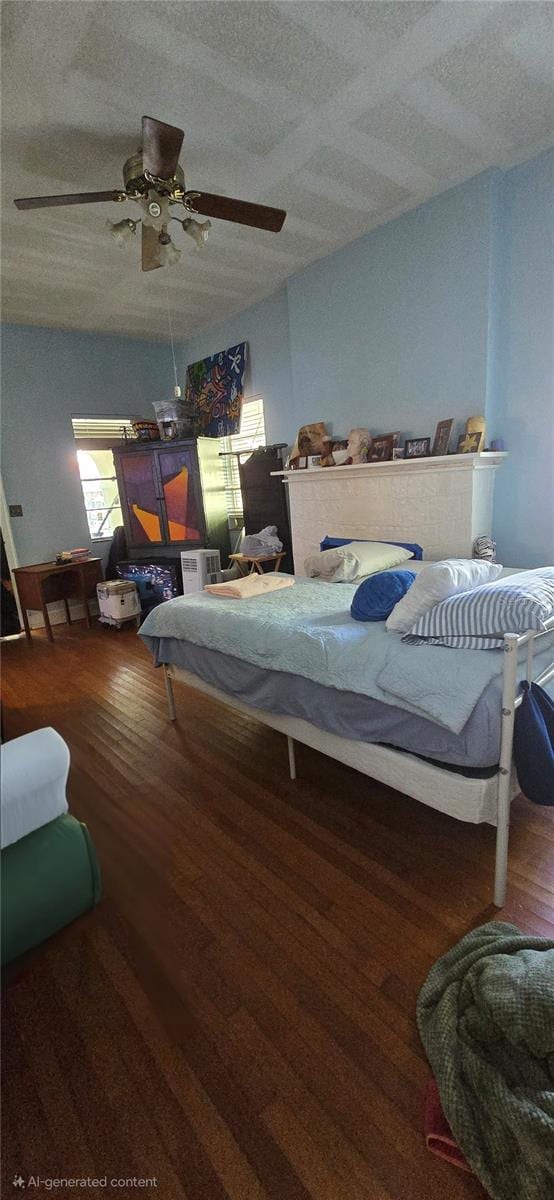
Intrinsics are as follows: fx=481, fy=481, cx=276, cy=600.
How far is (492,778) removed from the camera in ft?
4.33

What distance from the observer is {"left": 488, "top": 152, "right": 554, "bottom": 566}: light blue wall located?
2504 mm

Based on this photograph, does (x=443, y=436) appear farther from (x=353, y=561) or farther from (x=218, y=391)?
(x=218, y=391)

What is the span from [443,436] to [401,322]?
2.67 ft

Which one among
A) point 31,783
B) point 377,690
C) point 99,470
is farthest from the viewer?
point 99,470

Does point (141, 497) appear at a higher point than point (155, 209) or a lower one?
lower

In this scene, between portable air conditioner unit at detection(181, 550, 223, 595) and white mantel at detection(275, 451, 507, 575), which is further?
portable air conditioner unit at detection(181, 550, 223, 595)

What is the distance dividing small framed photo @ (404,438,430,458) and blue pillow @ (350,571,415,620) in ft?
4.56

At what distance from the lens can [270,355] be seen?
A: 4109 mm

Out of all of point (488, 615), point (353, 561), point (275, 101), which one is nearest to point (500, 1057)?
point (488, 615)

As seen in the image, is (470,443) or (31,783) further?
(470,443)

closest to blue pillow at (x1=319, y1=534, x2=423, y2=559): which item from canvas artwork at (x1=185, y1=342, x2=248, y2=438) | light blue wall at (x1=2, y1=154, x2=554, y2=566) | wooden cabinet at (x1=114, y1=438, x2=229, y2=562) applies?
light blue wall at (x1=2, y1=154, x2=554, y2=566)

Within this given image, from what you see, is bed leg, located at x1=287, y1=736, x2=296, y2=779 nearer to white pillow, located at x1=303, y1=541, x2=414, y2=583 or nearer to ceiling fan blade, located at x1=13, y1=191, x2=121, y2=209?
white pillow, located at x1=303, y1=541, x2=414, y2=583

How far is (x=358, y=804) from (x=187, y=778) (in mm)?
713

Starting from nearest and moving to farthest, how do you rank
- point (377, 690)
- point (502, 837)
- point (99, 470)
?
point (502, 837)
point (377, 690)
point (99, 470)
